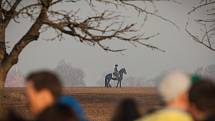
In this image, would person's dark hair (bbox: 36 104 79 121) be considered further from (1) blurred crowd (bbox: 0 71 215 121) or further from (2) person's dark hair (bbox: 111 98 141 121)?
(2) person's dark hair (bbox: 111 98 141 121)

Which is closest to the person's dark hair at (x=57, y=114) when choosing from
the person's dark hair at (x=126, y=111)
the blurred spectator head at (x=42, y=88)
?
the blurred spectator head at (x=42, y=88)

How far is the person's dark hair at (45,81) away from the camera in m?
6.19

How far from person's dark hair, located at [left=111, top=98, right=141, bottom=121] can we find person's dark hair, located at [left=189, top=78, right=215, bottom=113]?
0.69 m

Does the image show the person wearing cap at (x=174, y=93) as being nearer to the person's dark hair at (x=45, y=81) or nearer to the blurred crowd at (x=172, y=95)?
the blurred crowd at (x=172, y=95)

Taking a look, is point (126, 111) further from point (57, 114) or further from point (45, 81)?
point (57, 114)

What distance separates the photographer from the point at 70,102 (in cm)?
697

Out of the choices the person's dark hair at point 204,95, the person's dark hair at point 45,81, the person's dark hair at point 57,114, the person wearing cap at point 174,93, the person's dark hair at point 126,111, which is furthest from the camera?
the person's dark hair at point 126,111

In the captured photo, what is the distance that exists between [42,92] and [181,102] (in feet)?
4.02

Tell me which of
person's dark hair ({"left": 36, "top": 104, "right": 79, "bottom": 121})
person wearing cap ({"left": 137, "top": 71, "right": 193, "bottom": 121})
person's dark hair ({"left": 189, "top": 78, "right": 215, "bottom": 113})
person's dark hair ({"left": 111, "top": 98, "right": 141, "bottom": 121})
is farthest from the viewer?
person's dark hair ({"left": 111, "top": 98, "right": 141, "bottom": 121})

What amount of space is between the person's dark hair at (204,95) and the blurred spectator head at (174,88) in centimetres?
14

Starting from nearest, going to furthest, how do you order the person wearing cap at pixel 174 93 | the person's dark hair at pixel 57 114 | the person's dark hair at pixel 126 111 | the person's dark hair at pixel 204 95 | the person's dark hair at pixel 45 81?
the person's dark hair at pixel 57 114 < the person wearing cap at pixel 174 93 < the person's dark hair at pixel 45 81 < the person's dark hair at pixel 204 95 < the person's dark hair at pixel 126 111

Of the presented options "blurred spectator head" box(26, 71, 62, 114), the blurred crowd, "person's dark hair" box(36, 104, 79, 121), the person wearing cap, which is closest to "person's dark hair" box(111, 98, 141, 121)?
the blurred crowd

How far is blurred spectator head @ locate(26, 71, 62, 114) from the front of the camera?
619cm

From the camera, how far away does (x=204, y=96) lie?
20.8 feet
